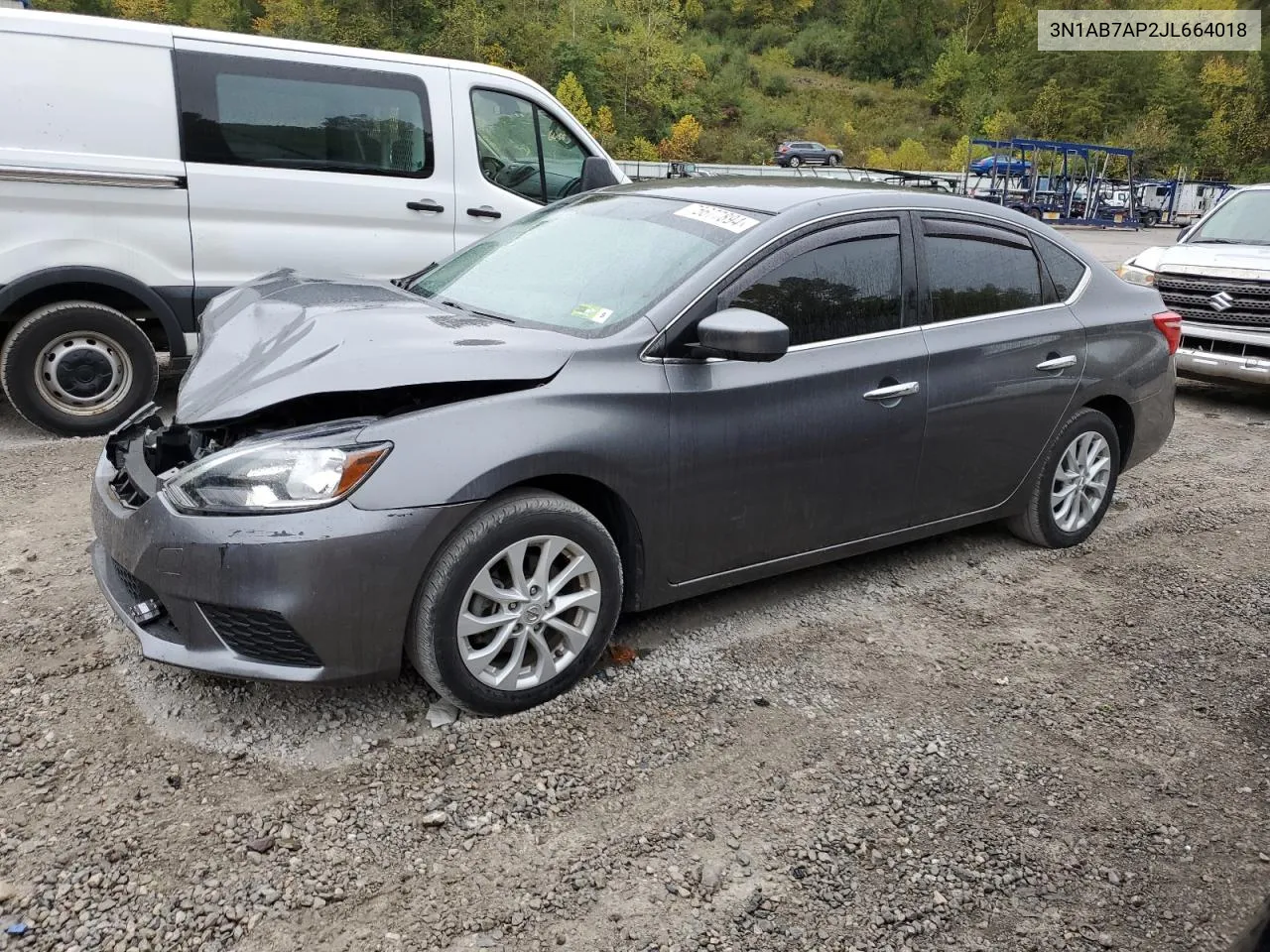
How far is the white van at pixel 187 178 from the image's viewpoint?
5.46 metres

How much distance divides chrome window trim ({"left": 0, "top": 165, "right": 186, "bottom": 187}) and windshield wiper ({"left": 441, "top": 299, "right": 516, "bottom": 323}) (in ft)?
9.65

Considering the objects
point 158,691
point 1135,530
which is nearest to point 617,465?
point 158,691

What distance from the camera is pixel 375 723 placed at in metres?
3.01

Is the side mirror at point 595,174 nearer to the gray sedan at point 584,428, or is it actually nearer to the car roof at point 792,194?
the car roof at point 792,194

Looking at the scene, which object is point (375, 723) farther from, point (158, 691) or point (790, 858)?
point (790, 858)

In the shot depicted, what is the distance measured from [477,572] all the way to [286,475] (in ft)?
1.91

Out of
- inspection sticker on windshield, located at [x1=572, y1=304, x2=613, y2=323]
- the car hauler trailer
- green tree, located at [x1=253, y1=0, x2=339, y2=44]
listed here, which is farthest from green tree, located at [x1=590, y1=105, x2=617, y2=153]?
inspection sticker on windshield, located at [x1=572, y1=304, x2=613, y2=323]

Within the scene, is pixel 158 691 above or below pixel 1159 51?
below

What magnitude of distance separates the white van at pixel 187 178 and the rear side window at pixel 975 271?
3314 mm

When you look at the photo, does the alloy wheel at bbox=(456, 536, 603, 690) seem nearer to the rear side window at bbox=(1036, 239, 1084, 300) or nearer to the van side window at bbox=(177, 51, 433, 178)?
the rear side window at bbox=(1036, 239, 1084, 300)

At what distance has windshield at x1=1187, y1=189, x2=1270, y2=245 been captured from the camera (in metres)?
8.48

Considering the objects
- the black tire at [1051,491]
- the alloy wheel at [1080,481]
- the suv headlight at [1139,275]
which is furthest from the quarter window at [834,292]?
the suv headlight at [1139,275]

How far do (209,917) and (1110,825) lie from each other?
90.5 inches

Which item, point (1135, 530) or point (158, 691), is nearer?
point (158, 691)
